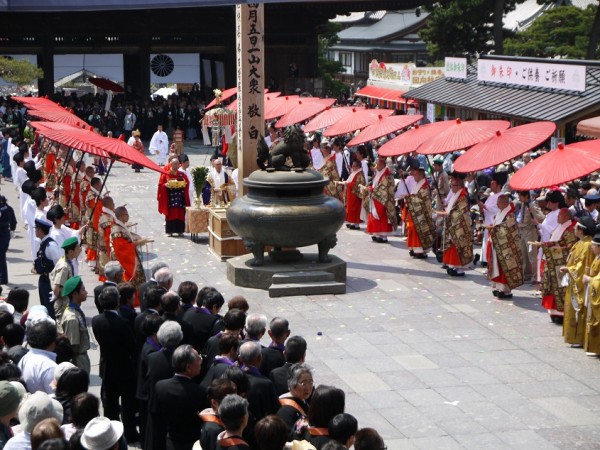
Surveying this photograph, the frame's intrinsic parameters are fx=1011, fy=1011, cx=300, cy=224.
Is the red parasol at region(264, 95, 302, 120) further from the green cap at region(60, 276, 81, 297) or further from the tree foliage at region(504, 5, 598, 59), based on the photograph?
the tree foliage at region(504, 5, 598, 59)

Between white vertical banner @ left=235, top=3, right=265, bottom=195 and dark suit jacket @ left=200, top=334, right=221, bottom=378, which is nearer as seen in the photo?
dark suit jacket @ left=200, top=334, right=221, bottom=378

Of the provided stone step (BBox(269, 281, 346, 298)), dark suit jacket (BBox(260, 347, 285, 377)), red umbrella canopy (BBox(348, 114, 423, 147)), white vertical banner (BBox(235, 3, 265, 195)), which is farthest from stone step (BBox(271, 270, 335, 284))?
dark suit jacket (BBox(260, 347, 285, 377))

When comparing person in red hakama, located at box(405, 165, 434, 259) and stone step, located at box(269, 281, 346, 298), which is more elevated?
person in red hakama, located at box(405, 165, 434, 259)


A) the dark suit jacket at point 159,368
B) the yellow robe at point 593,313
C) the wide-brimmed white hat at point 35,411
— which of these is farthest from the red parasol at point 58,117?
the wide-brimmed white hat at point 35,411

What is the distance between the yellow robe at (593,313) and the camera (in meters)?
10.6

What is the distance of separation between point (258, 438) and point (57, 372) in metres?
1.86

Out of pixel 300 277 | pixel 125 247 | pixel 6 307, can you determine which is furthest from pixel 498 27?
pixel 6 307

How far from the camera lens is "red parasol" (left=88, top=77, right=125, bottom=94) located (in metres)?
39.2

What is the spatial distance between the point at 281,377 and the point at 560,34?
31879mm

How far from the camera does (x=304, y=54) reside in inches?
1542

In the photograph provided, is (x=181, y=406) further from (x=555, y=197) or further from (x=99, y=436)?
(x=555, y=197)

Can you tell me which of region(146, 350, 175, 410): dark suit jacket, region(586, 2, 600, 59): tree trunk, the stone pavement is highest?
region(586, 2, 600, 59): tree trunk

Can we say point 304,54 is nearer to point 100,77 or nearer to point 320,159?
point 100,77

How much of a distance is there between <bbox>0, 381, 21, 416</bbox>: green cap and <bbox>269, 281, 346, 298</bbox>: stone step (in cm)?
721
